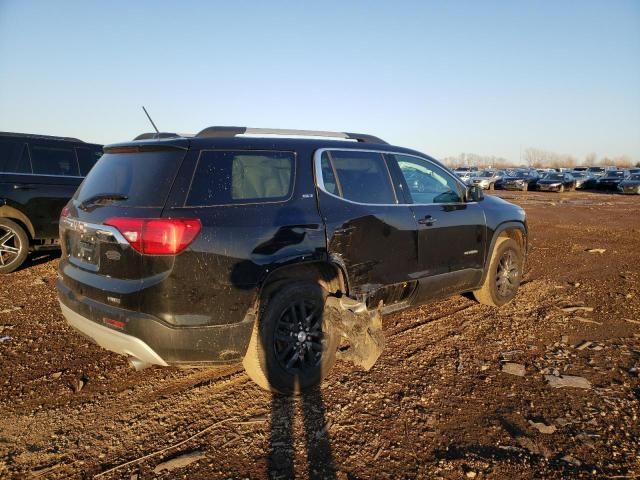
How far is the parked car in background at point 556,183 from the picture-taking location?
3412 centimetres

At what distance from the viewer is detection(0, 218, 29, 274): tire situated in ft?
21.2

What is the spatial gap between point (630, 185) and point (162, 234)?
114 ft

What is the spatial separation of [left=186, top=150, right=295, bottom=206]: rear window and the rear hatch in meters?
0.17

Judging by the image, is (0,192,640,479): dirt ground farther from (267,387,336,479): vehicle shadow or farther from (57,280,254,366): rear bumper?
(57,280,254,366): rear bumper

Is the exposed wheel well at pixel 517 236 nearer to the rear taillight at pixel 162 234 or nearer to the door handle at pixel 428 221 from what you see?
the door handle at pixel 428 221

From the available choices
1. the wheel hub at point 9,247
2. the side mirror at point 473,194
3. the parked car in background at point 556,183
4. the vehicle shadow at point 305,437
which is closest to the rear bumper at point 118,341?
the vehicle shadow at point 305,437

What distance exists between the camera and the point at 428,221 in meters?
4.21

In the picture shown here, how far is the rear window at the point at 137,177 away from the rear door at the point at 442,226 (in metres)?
2.08

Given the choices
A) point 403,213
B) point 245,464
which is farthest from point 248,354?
point 403,213

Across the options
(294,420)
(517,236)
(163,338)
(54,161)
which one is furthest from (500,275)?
(54,161)

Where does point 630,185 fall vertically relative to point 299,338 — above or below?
above

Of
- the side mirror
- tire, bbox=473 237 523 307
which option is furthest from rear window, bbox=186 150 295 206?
tire, bbox=473 237 523 307

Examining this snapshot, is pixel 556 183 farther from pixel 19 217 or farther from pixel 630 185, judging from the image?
pixel 19 217

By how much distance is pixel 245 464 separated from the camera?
2.56 meters
